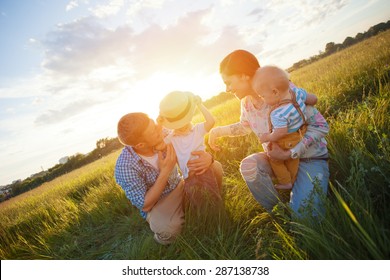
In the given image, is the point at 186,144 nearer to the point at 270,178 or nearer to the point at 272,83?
the point at 270,178

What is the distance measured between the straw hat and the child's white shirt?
23 cm

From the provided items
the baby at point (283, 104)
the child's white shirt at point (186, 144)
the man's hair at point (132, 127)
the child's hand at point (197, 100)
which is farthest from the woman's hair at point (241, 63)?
the man's hair at point (132, 127)

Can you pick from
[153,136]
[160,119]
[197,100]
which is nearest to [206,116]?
[197,100]

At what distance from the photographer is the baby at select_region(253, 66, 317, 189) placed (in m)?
2.03

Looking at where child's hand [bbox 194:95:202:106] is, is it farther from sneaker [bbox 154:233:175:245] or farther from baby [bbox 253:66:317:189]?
sneaker [bbox 154:233:175:245]

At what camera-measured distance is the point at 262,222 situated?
2.42 meters

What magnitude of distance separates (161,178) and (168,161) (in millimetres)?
185

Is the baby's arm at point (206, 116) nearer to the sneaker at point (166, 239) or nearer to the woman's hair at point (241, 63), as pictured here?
the woman's hair at point (241, 63)

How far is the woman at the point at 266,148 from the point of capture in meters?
2.16

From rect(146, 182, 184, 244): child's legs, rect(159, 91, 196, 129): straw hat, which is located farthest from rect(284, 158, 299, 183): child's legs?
rect(146, 182, 184, 244): child's legs

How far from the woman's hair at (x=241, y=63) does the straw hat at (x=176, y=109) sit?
1.64 ft
